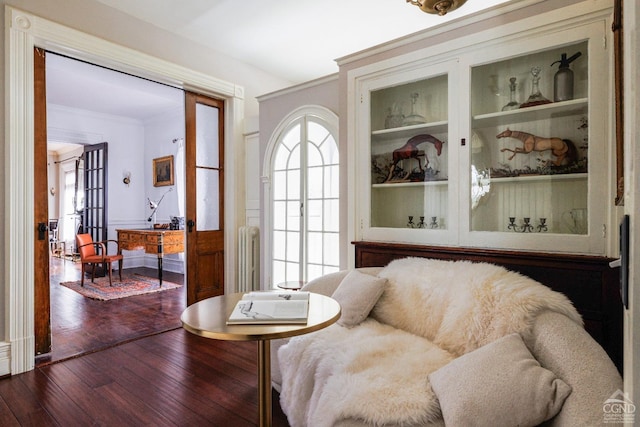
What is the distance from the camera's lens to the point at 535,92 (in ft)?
6.70

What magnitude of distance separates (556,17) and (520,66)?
0.28 meters

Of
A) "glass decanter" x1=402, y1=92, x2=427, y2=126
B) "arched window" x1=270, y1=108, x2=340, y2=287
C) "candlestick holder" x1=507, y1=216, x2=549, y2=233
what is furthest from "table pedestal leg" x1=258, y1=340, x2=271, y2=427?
"glass decanter" x1=402, y1=92, x2=427, y2=126

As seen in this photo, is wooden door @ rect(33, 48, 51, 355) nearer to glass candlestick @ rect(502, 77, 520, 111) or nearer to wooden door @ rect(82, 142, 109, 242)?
glass candlestick @ rect(502, 77, 520, 111)

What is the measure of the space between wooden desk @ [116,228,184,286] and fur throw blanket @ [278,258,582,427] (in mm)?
3720

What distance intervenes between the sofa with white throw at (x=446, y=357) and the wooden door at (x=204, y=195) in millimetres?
1944

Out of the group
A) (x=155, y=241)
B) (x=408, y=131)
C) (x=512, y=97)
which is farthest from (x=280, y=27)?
(x=155, y=241)

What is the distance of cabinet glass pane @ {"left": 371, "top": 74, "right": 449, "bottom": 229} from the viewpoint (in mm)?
2369

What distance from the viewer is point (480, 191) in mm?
2189

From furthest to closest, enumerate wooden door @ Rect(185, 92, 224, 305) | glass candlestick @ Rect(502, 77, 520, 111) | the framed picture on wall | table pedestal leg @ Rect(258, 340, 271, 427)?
the framed picture on wall
wooden door @ Rect(185, 92, 224, 305)
glass candlestick @ Rect(502, 77, 520, 111)
table pedestal leg @ Rect(258, 340, 271, 427)

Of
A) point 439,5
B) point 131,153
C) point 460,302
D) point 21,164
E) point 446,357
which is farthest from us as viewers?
point 131,153

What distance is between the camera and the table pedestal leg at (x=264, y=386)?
142 cm

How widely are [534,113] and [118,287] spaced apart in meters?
5.40

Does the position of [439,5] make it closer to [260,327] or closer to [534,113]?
[534,113]

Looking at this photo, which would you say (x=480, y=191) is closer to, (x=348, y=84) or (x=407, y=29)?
(x=348, y=84)
